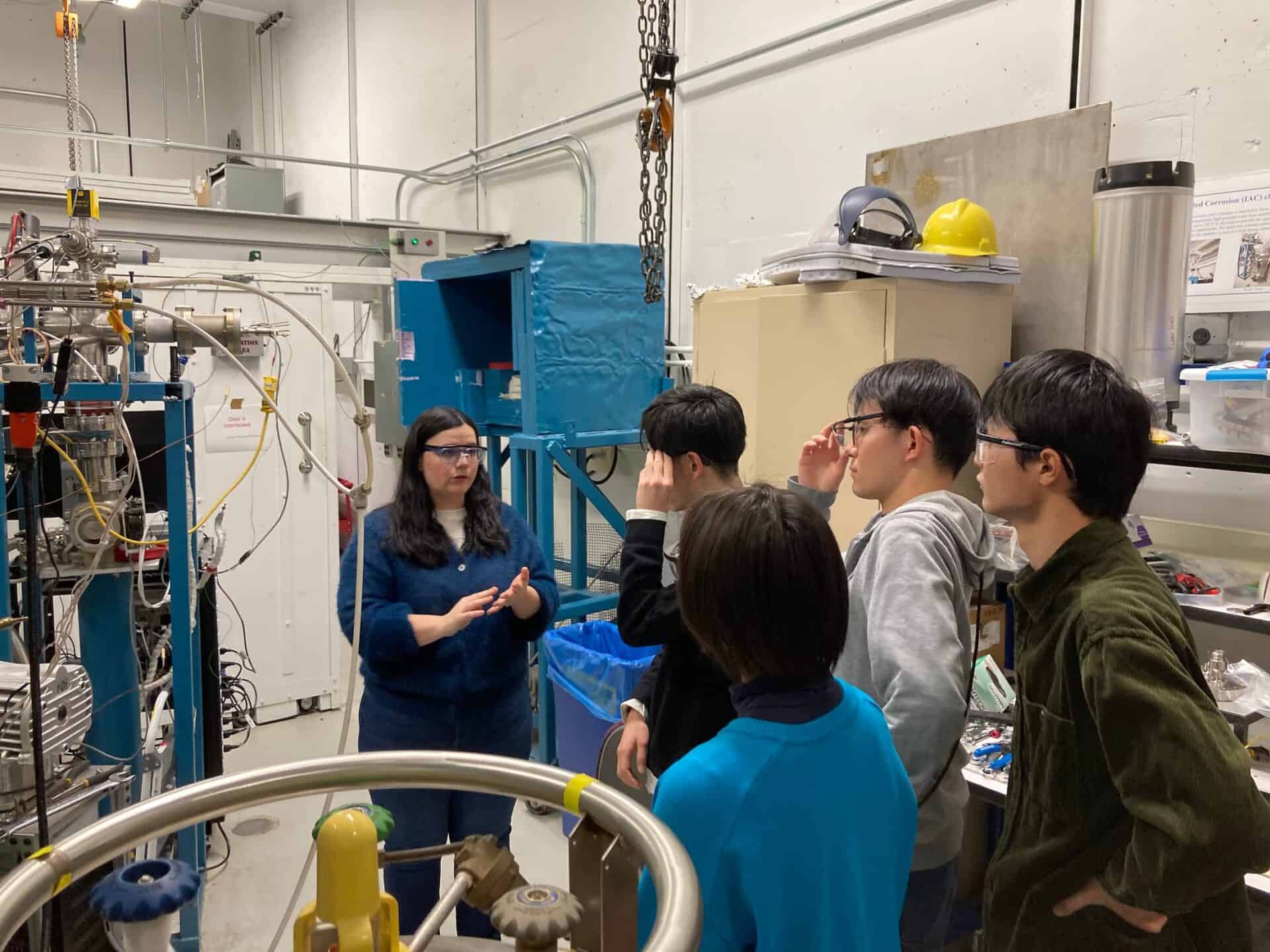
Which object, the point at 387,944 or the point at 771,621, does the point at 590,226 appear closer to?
the point at 771,621

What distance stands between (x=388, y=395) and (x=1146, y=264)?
314cm

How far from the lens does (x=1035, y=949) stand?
1064 millimetres

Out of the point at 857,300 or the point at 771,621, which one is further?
the point at 857,300

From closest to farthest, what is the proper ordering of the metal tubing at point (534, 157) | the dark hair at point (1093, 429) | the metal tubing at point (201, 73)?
1. the dark hair at point (1093, 429)
2. the metal tubing at point (534, 157)
3. the metal tubing at point (201, 73)

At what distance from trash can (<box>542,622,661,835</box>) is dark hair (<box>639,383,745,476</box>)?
113 cm

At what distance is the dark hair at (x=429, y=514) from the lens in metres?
1.90

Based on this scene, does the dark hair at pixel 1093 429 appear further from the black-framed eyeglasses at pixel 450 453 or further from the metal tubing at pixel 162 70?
the metal tubing at pixel 162 70

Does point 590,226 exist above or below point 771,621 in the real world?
above

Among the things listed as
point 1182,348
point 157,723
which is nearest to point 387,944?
point 157,723

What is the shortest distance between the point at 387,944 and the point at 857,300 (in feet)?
A: 6.41

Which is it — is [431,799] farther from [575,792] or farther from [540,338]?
[540,338]

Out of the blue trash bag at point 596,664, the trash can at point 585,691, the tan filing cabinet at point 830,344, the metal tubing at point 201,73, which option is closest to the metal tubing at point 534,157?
the tan filing cabinet at point 830,344

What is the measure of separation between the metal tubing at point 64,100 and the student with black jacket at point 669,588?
6257 millimetres

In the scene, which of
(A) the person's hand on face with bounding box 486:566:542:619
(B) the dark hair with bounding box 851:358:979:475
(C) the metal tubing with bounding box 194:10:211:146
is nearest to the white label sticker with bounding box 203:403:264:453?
(A) the person's hand on face with bounding box 486:566:542:619
